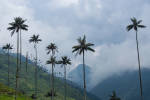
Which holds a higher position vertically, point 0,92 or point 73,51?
point 73,51

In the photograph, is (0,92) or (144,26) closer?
(144,26)

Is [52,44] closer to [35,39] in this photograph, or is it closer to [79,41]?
[35,39]

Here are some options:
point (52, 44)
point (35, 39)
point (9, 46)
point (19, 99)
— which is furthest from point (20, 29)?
point (9, 46)

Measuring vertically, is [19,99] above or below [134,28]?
below

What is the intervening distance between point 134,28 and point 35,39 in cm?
6040

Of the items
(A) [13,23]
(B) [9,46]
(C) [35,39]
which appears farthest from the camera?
(B) [9,46]

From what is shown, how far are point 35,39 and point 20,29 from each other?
115ft

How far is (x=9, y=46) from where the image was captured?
16662 centimetres

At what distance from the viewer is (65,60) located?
130m

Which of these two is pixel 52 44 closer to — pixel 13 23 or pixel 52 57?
pixel 52 57

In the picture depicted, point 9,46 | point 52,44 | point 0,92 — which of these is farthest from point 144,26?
point 9,46

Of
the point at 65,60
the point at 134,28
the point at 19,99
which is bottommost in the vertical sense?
the point at 19,99

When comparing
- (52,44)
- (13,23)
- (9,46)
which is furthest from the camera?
(9,46)

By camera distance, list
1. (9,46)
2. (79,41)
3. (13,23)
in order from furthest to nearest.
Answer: (9,46)
(13,23)
(79,41)
